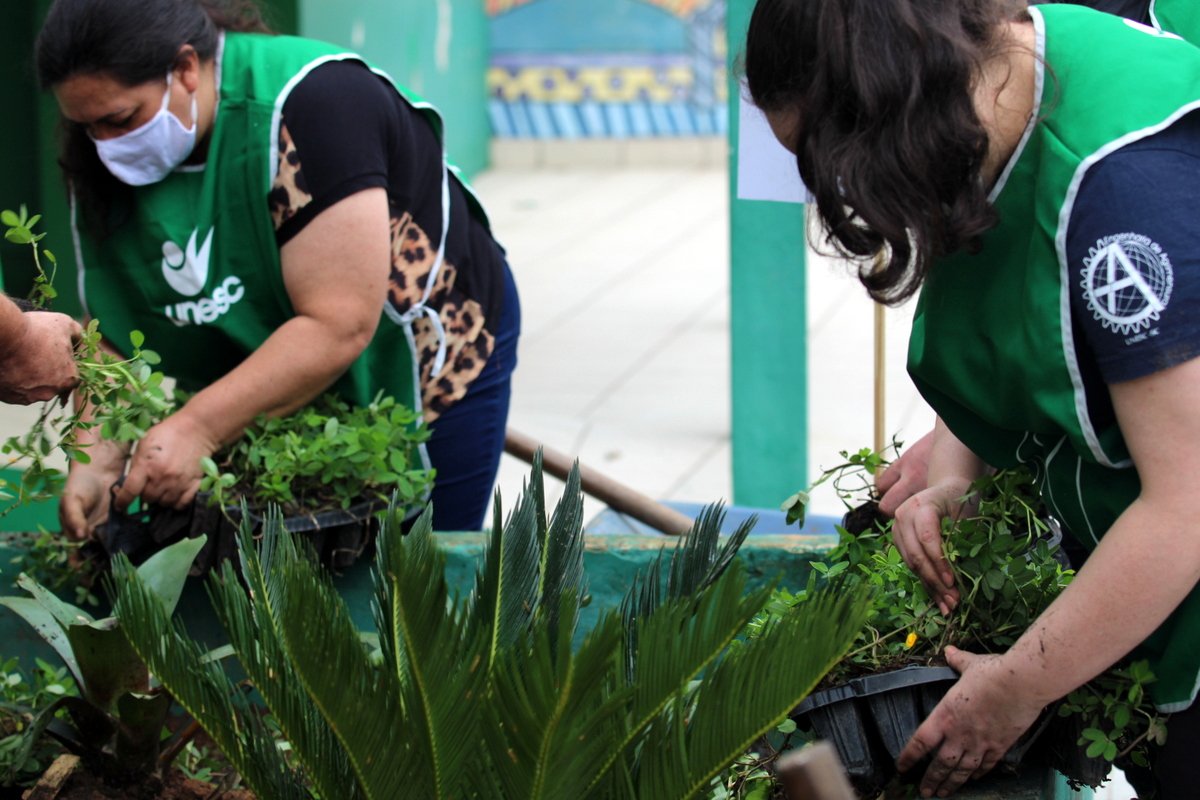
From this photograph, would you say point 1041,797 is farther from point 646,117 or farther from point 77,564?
point 646,117

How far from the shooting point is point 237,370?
2312 millimetres

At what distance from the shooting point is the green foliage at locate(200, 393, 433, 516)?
2.29 meters

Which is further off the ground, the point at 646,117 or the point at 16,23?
the point at 16,23

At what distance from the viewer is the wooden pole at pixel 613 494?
9.79 feet

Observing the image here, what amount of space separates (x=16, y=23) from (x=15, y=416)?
1.22 m

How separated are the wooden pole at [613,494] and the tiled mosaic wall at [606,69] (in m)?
9.33

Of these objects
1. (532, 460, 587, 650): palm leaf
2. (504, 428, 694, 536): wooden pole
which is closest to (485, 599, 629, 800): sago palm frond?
(532, 460, 587, 650): palm leaf

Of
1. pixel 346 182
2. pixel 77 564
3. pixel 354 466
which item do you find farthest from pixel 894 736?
pixel 77 564

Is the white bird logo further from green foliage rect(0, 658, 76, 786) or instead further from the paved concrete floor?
the paved concrete floor

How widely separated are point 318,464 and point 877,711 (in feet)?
3.55

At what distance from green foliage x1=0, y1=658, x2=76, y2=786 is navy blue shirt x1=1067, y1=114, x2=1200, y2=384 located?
1666 mm

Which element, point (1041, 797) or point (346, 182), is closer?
point (1041, 797)

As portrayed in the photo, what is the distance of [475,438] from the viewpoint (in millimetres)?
2666

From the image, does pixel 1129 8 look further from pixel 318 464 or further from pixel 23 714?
pixel 23 714
